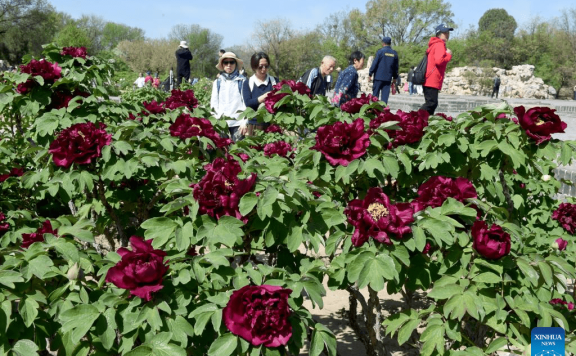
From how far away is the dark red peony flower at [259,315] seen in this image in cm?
149

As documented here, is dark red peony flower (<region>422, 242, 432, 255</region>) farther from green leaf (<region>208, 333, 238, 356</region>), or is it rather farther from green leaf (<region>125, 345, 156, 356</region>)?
green leaf (<region>125, 345, 156, 356</region>)

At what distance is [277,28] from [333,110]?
200 ft

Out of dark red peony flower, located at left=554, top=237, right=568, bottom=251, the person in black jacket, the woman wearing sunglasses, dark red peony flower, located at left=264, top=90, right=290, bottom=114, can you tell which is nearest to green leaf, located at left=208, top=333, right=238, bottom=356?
dark red peony flower, located at left=264, top=90, right=290, bottom=114

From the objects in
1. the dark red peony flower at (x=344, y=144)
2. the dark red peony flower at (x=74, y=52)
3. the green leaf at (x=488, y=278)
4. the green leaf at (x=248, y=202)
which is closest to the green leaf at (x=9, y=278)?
the green leaf at (x=248, y=202)

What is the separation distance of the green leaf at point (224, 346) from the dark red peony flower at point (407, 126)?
4.64 ft

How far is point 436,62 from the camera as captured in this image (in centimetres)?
798

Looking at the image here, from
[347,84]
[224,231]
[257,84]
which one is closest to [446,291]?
[224,231]

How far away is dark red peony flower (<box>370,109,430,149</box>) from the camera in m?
2.61

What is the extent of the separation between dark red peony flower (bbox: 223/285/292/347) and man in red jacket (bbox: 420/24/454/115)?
7100 millimetres

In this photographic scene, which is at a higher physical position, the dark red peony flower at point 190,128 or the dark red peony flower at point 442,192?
the dark red peony flower at point 190,128

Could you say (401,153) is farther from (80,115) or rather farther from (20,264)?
(80,115)

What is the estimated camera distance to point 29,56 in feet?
11.0

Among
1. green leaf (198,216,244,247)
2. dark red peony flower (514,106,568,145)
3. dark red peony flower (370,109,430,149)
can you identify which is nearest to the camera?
green leaf (198,216,244,247)

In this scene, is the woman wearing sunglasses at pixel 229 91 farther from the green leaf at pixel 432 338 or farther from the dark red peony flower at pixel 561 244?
the green leaf at pixel 432 338
